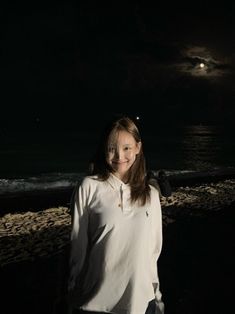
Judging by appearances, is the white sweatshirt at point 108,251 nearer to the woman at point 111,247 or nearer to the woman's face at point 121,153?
the woman at point 111,247

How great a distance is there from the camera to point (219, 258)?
Result: 729 cm

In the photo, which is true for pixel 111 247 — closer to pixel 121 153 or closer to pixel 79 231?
pixel 79 231

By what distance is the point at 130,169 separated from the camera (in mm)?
2518

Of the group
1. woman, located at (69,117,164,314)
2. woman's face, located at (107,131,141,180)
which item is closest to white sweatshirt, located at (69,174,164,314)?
woman, located at (69,117,164,314)

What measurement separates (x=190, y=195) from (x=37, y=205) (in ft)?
24.6

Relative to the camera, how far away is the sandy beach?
5.56 meters

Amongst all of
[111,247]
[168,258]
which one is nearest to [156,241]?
[111,247]

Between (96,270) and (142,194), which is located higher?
(142,194)

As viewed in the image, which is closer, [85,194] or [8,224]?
[85,194]

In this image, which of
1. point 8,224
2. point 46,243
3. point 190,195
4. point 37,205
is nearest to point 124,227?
point 46,243

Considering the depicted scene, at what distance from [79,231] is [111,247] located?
0.25m

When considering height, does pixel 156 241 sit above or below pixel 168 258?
above

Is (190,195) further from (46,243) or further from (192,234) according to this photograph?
(46,243)

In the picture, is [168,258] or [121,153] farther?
[168,258]
